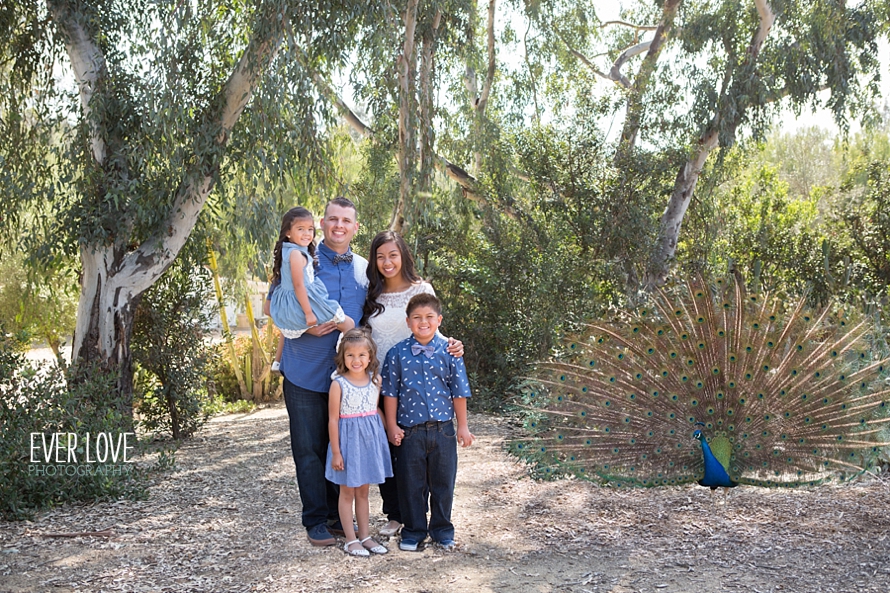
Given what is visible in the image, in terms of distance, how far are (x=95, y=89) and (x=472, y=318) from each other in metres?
5.52

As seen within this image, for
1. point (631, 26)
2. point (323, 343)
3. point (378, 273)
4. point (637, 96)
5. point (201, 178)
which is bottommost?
point (323, 343)

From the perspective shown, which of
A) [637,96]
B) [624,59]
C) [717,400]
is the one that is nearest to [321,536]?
[717,400]

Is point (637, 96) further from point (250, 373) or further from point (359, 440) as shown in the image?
point (359, 440)

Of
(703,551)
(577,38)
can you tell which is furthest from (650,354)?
(577,38)

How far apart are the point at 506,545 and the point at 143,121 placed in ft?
14.9

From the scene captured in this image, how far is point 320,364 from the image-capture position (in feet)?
15.3

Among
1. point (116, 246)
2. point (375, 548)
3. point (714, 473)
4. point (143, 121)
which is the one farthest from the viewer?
point (116, 246)

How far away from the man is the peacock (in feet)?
4.97

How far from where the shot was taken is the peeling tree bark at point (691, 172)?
11.7 metres

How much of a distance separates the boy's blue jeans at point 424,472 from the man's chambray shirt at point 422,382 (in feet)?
0.23

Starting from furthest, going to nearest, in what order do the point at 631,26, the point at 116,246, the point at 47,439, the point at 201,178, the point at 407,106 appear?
the point at 631,26 → the point at 407,106 → the point at 116,246 → the point at 201,178 → the point at 47,439

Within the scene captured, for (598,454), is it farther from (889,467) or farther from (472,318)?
(472,318)

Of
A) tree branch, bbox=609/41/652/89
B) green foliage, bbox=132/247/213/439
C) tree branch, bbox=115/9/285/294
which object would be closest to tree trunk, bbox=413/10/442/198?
tree branch, bbox=115/9/285/294

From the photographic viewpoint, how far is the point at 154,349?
8500 mm
